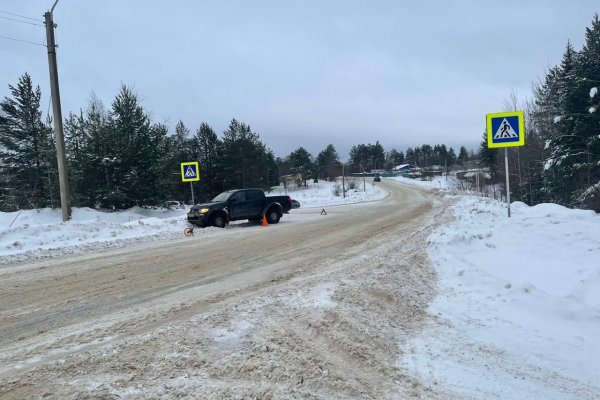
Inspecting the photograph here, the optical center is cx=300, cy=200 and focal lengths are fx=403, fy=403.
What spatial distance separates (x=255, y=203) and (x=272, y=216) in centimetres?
112

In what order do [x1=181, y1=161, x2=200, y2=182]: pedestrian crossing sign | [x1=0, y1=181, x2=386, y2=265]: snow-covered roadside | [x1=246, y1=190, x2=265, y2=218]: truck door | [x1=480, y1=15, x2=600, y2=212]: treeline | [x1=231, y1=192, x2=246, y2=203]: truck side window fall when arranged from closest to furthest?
[x1=0, y1=181, x2=386, y2=265]: snow-covered roadside → [x1=231, y1=192, x2=246, y2=203]: truck side window → [x1=246, y1=190, x2=265, y2=218]: truck door → [x1=181, y1=161, x2=200, y2=182]: pedestrian crossing sign → [x1=480, y1=15, x2=600, y2=212]: treeline

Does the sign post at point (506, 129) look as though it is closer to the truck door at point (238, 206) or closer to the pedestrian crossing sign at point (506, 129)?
the pedestrian crossing sign at point (506, 129)

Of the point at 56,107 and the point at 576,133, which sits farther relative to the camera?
the point at 576,133

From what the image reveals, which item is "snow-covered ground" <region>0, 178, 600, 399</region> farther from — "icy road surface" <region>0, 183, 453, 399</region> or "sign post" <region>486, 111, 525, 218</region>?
"sign post" <region>486, 111, 525, 218</region>

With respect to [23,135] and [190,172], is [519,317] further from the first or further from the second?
[23,135]

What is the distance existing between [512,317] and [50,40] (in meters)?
17.0

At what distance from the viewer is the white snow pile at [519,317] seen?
3851 millimetres

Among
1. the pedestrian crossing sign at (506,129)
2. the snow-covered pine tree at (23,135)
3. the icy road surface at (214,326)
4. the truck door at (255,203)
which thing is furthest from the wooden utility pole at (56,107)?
the snow-covered pine tree at (23,135)

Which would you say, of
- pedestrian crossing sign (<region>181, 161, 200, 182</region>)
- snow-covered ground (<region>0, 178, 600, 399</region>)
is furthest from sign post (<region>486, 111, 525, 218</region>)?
pedestrian crossing sign (<region>181, 161, 200, 182</region>)

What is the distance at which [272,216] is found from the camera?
765 inches

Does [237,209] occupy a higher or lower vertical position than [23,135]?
lower

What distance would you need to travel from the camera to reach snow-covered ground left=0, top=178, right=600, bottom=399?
3.86m

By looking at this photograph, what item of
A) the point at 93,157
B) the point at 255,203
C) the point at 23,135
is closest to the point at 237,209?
the point at 255,203

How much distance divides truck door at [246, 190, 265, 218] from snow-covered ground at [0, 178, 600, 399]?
28.6 feet
